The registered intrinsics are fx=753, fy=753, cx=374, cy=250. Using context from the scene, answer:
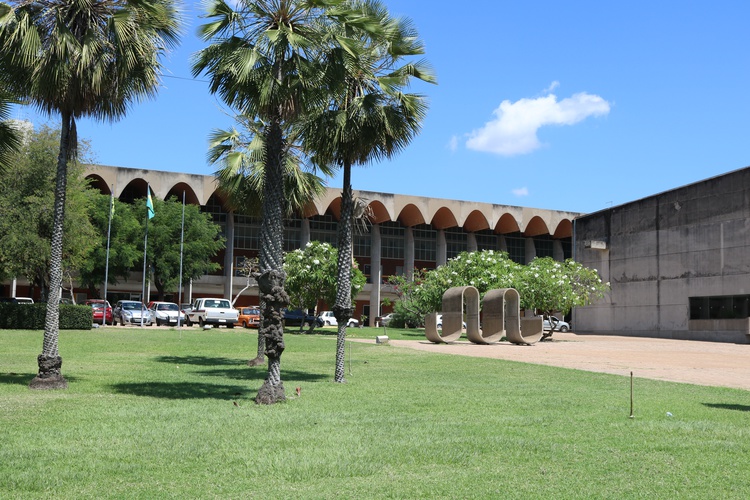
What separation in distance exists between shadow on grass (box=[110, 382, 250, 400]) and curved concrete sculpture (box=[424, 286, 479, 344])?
2053 cm

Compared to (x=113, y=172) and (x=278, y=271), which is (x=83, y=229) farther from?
(x=278, y=271)

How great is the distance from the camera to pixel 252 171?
20.5m

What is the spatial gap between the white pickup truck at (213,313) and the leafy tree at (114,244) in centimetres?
857

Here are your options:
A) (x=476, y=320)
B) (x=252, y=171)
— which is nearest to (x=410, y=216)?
(x=476, y=320)

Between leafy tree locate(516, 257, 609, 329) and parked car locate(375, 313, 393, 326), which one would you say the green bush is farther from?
parked car locate(375, 313, 393, 326)

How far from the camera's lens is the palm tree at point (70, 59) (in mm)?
13352

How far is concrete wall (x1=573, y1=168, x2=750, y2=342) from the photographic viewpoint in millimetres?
44000

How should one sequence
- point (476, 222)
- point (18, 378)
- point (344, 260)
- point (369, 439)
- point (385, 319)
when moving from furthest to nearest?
point (476, 222)
point (385, 319)
point (344, 260)
point (18, 378)
point (369, 439)

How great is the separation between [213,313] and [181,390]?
110 ft

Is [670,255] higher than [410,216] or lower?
lower

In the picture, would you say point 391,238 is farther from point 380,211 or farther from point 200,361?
point 200,361

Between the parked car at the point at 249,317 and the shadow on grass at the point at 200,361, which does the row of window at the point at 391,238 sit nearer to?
the parked car at the point at 249,317

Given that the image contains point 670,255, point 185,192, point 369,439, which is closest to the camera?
point 369,439

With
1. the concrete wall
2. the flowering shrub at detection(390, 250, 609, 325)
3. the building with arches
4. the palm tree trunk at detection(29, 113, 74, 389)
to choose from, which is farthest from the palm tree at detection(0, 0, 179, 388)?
the building with arches
